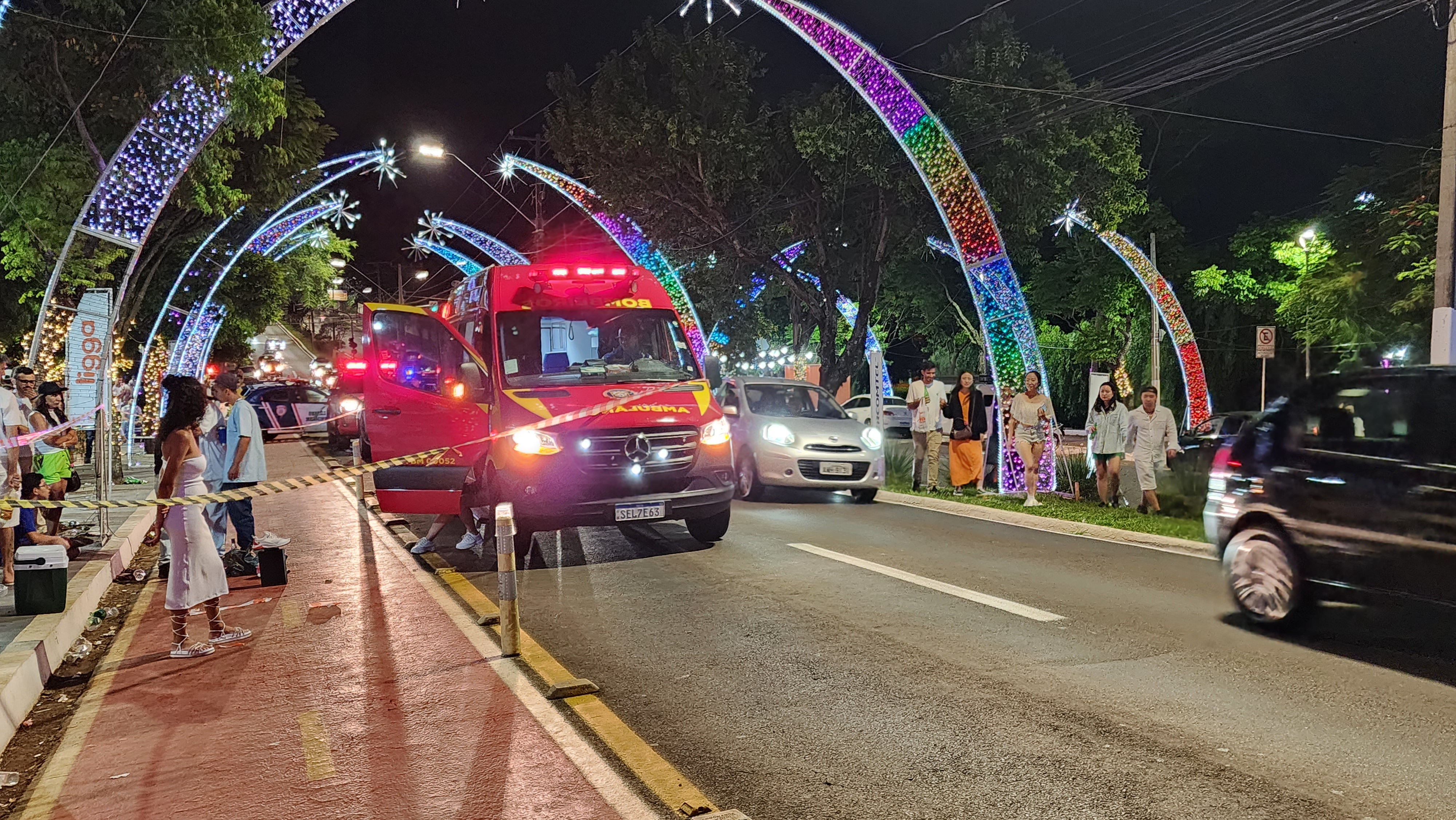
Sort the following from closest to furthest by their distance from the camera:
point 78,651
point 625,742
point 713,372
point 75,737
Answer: point 625,742
point 75,737
point 78,651
point 713,372

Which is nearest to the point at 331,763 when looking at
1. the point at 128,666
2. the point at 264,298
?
the point at 128,666

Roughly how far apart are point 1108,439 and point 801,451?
3.91 metres

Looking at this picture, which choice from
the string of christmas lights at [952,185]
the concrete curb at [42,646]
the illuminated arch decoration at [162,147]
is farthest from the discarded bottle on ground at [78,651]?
the string of christmas lights at [952,185]

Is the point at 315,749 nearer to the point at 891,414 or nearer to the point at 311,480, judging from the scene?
the point at 311,480

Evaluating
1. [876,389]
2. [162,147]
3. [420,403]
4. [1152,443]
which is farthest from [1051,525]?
[162,147]

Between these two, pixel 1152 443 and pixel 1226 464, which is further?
pixel 1152 443

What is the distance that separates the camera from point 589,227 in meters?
49.3

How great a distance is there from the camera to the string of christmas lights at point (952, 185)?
16.2 metres

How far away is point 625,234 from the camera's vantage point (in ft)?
94.1

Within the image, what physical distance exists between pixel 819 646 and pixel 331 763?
2.94 metres

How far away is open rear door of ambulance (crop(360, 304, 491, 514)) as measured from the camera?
10.0m

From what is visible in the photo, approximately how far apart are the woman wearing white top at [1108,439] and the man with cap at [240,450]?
32.0 feet

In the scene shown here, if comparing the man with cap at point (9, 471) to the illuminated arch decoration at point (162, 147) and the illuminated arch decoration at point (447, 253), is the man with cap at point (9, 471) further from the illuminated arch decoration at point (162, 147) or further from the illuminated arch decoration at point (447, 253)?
the illuminated arch decoration at point (447, 253)

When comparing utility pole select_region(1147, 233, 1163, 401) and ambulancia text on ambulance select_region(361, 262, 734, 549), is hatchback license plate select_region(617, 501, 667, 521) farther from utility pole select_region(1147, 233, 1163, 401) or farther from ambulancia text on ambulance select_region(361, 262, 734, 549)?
utility pole select_region(1147, 233, 1163, 401)
